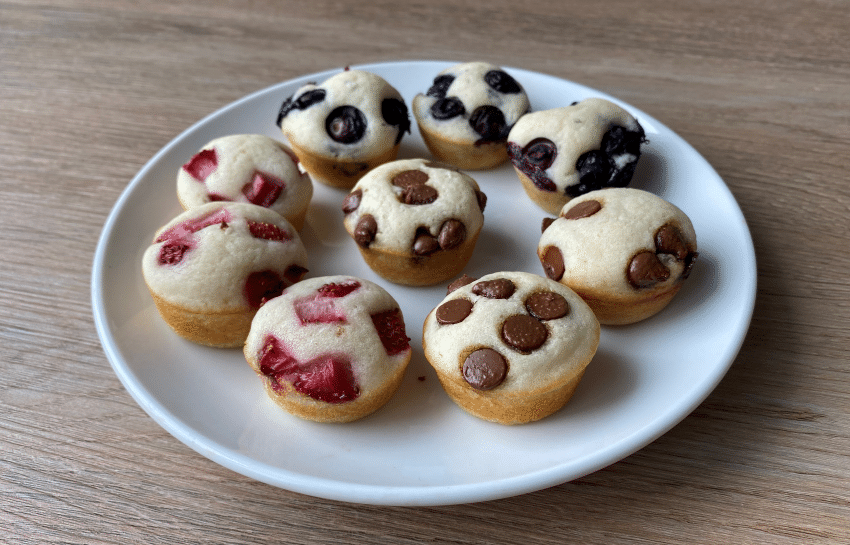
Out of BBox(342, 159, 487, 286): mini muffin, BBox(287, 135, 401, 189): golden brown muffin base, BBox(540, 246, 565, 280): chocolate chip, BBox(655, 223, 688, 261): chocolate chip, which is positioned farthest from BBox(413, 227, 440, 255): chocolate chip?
BBox(655, 223, 688, 261): chocolate chip

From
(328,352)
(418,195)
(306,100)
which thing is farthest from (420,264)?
(306,100)

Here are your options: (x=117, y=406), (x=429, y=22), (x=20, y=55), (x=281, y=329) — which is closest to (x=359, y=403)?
(x=281, y=329)

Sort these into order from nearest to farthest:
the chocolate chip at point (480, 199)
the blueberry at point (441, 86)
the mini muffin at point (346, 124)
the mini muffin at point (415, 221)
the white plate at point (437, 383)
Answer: the white plate at point (437, 383) → the mini muffin at point (415, 221) → the chocolate chip at point (480, 199) → the mini muffin at point (346, 124) → the blueberry at point (441, 86)

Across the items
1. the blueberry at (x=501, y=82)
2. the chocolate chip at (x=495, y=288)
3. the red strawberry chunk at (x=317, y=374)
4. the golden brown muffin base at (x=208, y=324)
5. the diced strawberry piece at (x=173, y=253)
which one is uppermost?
the blueberry at (x=501, y=82)

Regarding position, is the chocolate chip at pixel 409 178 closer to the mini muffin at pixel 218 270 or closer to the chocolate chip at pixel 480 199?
the chocolate chip at pixel 480 199

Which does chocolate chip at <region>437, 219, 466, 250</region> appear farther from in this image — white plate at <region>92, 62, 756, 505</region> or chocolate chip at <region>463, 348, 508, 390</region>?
chocolate chip at <region>463, 348, 508, 390</region>

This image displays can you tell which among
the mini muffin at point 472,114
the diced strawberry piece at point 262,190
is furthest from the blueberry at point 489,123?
the diced strawberry piece at point 262,190
